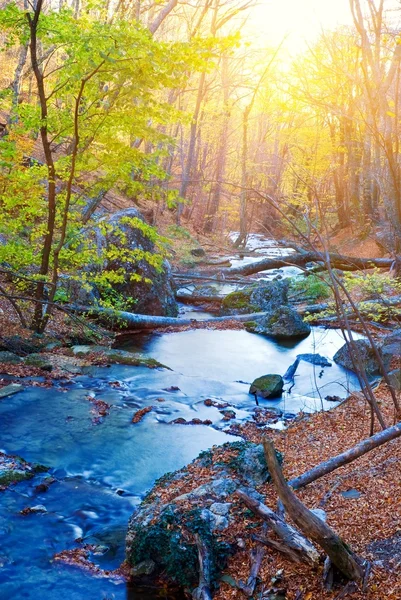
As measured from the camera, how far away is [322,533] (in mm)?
3264

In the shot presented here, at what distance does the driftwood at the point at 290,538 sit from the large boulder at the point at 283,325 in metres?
11.1

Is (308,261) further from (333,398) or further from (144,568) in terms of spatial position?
(144,568)

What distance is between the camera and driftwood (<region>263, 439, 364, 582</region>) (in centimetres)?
325

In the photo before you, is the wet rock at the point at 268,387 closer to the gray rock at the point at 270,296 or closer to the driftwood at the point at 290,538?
the driftwood at the point at 290,538

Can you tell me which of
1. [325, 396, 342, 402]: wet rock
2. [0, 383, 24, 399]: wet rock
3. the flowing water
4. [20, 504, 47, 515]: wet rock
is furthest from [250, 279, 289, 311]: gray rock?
[20, 504, 47, 515]: wet rock

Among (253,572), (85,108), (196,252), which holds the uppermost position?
(85,108)

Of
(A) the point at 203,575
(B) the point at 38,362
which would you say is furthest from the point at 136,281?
(A) the point at 203,575

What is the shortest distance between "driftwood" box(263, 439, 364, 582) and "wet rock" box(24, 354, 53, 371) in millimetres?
7161

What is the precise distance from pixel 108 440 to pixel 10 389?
228 cm

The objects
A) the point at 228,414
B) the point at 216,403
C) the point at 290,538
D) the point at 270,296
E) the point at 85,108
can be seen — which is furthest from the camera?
the point at 270,296

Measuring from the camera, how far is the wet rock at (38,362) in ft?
31.9

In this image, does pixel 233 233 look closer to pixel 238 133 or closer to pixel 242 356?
pixel 238 133

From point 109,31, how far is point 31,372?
588 cm

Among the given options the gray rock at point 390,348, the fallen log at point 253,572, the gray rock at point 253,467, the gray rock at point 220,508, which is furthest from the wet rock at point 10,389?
the gray rock at point 390,348
